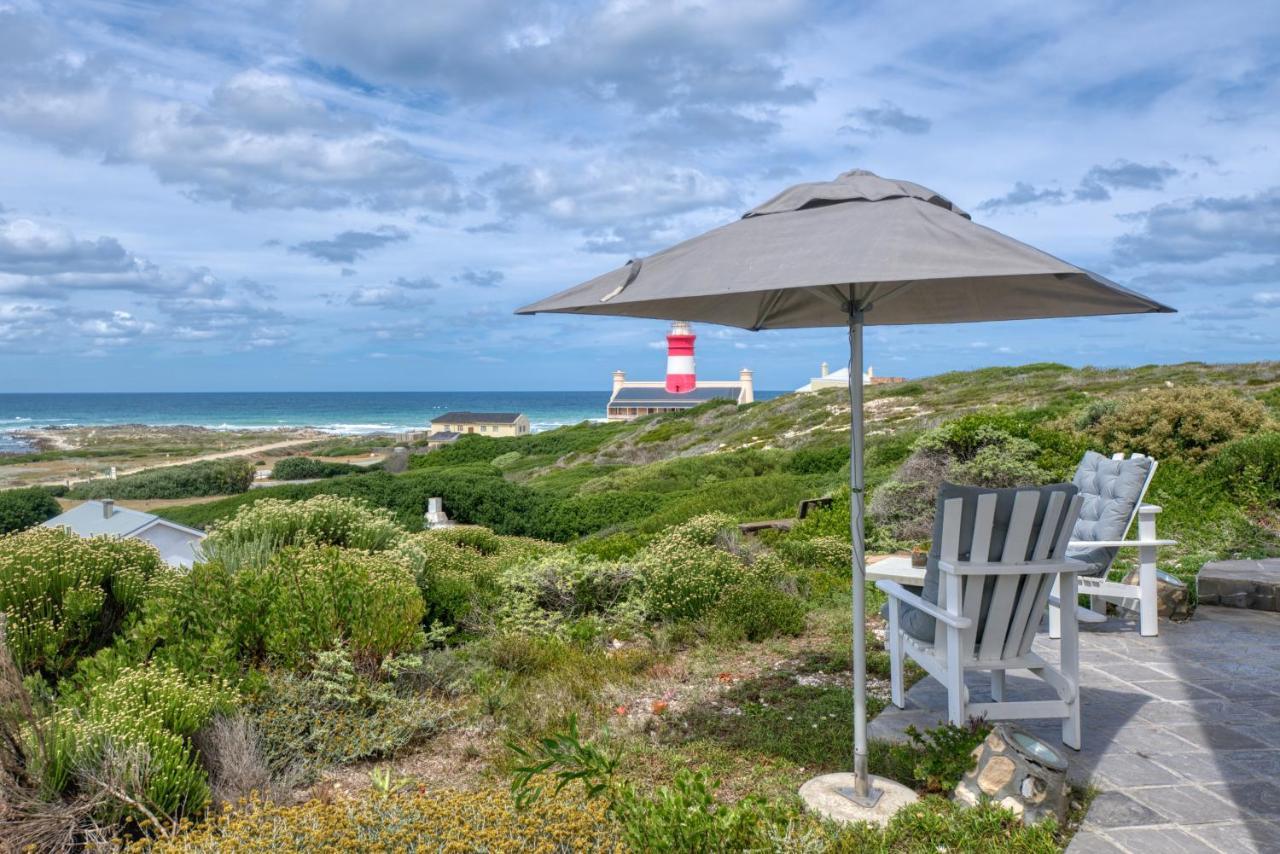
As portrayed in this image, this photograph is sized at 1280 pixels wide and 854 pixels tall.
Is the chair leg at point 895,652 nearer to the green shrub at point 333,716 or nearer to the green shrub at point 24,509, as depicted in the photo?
the green shrub at point 333,716

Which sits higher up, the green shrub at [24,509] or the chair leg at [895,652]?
the chair leg at [895,652]

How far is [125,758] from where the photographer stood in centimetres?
307

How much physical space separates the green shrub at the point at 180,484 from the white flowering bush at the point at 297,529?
85.2ft

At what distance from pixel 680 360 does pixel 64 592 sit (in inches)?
2096

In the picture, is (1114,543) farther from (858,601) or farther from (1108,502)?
(858,601)

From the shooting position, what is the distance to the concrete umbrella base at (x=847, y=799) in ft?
10.3

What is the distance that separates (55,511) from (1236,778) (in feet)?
67.2

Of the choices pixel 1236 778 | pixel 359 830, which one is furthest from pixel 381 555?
pixel 1236 778

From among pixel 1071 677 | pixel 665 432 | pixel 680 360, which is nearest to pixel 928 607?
pixel 1071 677

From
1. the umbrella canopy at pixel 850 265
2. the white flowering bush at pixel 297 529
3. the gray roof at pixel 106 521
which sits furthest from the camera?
the gray roof at pixel 106 521

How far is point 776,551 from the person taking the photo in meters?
8.62

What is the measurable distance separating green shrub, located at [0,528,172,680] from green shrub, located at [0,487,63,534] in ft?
45.0

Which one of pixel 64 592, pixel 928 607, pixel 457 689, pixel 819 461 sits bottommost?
pixel 457 689

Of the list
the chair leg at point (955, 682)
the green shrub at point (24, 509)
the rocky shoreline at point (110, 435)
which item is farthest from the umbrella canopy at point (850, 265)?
the rocky shoreline at point (110, 435)
